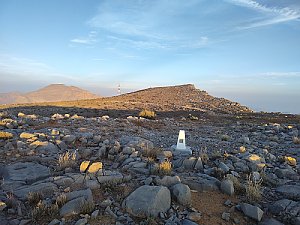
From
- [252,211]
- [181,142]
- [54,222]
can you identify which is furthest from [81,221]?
[181,142]

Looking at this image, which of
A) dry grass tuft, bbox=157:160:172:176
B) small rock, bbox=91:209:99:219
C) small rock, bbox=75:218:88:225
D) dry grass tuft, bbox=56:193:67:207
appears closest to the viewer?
small rock, bbox=75:218:88:225

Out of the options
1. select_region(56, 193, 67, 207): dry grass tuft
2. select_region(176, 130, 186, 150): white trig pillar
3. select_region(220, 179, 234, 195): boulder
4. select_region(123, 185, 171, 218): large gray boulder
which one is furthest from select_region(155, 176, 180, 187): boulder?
select_region(176, 130, 186, 150): white trig pillar

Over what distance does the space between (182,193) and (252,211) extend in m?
1.30

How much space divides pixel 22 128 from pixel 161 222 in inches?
333

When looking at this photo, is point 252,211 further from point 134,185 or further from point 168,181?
point 134,185

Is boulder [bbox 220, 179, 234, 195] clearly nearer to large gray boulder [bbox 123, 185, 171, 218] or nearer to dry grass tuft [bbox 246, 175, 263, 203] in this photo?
dry grass tuft [bbox 246, 175, 263, 203]

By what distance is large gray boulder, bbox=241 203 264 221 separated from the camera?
5.12 m

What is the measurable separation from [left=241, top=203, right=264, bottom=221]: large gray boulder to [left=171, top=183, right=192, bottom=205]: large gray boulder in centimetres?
102

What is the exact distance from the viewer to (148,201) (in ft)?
17.2

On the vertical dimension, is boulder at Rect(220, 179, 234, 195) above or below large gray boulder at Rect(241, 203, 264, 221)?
above

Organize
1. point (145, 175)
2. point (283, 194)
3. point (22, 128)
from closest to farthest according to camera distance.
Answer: point (283, 194) → point (145, 175) → point (22, 128)

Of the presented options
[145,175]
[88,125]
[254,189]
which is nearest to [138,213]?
[145,175]

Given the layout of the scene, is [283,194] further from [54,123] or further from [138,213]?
[54,123]

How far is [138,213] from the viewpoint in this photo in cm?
505
